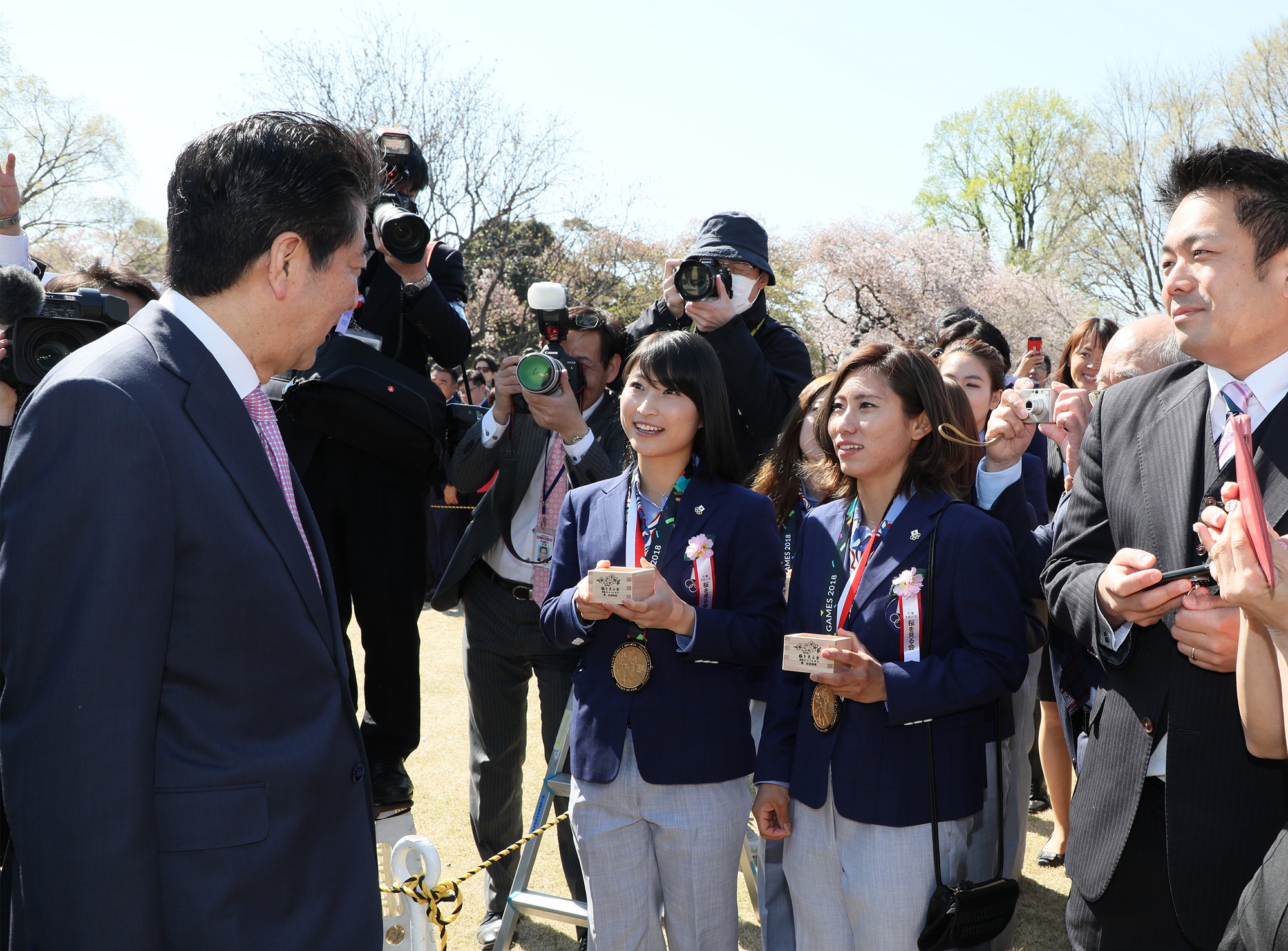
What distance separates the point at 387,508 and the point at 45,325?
3.44 ft

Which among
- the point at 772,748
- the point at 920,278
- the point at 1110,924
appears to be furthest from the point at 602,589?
the point at 920,278

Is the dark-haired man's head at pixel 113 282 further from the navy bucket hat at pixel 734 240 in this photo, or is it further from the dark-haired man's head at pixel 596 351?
the navy bucket hat at pixel 734 240

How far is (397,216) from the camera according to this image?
2566 millimetres

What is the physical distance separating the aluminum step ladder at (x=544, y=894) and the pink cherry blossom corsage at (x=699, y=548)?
692 millimetres

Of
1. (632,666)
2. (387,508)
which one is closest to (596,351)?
(387,508)

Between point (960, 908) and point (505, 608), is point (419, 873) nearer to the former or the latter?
point (505, 608)

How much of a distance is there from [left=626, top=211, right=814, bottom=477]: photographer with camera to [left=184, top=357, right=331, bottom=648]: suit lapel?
1569 mm

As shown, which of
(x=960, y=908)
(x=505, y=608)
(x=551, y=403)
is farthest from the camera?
(x=505, y=608)

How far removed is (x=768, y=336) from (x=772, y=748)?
1.53 m

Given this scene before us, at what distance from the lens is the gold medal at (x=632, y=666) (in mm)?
2396

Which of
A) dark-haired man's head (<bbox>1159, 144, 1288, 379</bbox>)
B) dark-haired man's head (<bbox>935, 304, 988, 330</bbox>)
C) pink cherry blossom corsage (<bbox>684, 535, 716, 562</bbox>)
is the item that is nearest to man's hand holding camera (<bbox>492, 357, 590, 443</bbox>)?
pink cherry blossom corsage (<bbox>684, 535, 716, 562</bbox>)

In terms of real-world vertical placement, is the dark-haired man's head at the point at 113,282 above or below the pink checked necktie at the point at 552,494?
above

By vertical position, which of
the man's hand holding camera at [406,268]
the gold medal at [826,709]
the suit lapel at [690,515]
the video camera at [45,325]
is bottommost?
the gold medal at [826,709]

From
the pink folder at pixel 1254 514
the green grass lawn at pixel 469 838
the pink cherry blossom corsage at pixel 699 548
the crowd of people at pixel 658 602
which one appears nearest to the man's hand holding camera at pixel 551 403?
the crowd of people at pixel 658 602
